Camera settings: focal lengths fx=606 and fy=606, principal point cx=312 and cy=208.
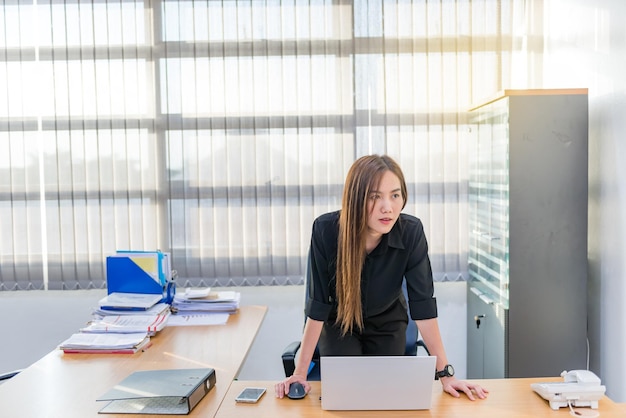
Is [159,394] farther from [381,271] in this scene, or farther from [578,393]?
[578,393]

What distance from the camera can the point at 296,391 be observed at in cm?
195

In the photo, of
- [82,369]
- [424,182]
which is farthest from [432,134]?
[82,369]

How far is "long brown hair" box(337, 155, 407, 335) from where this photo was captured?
2.06 meters

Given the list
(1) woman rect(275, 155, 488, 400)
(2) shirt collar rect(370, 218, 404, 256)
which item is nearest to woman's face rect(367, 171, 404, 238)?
(1) woman rect(275, 155, 488, 400)

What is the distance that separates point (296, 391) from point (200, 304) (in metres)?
1.47

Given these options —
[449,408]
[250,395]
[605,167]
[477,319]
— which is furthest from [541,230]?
[250,395]

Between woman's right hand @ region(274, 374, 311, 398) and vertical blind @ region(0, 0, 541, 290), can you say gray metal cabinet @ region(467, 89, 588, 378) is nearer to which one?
vertical blind @ region(0, 0, 541, 290)

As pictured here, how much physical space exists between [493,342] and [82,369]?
2.22 meters

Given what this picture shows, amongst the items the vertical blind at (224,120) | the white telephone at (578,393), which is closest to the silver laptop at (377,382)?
the white telephone at (578,393)

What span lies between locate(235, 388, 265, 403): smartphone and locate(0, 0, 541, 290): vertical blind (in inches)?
78.1

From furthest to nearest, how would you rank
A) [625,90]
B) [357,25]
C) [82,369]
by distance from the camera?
[357,25]
[625,90]
[82,369]

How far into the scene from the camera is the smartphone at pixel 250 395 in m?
1.92

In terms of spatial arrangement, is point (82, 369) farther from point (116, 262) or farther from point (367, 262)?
point (367, 262)

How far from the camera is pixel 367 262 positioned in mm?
2236
